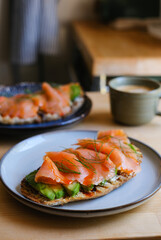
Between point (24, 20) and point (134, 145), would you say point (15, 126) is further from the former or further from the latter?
point (24, 20)

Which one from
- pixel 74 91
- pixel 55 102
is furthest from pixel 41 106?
pixel 74 91

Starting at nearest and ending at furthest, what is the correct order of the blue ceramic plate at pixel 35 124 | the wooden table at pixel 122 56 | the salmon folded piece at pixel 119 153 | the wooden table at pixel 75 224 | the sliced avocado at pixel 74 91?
1. the wooden table at pixel 75 224
2. the salmon folded piece at pixel 119 153
3. the blue ceramic plate at pixel 35 124
4. the sliced avocado at pixel 74 91
5. the wooden table at pixel 122 56

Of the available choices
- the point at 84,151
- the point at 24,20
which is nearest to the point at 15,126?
the point at 84,151

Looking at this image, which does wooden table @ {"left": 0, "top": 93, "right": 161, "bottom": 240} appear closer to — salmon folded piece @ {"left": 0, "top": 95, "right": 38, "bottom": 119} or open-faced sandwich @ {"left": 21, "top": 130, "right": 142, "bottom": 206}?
open-faced sandwich @ {"left": 21, "top": 130, "right": 142, "bottom": 206}

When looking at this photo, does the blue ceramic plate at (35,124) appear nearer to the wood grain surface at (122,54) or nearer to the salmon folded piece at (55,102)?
the salmon folded piece at (55,102)

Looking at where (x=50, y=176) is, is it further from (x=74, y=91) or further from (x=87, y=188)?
(x=74, y=91)

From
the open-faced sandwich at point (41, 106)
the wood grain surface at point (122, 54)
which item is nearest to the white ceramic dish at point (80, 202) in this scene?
the open-faced sandwich at point (41, 106)
